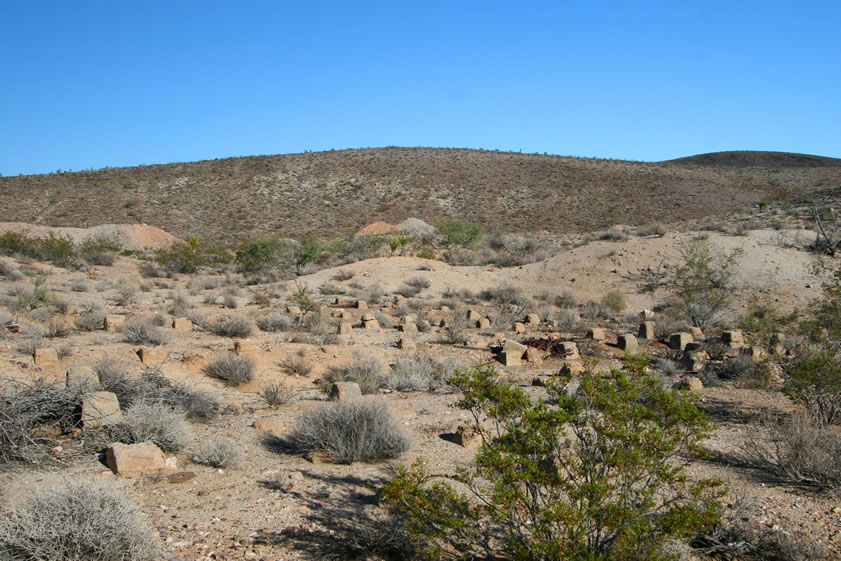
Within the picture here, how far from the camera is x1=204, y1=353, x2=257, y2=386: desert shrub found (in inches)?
382

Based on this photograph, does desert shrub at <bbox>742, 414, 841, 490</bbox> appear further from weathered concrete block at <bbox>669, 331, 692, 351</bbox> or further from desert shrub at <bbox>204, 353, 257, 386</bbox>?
desert shrub at <bbox>204, 353, 257, 386</bbox>

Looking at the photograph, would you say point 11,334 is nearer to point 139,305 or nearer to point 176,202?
point 139,305

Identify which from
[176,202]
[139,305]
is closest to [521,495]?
[139,305]

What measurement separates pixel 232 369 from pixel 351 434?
3914 millimetres

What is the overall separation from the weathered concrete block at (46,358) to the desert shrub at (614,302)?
44.4ft

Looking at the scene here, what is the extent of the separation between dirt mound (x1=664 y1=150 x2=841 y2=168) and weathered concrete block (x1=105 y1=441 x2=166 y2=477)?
277 ft

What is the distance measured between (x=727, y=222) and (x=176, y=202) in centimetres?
4068

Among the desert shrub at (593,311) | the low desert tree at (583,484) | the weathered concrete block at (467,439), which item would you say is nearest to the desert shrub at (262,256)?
the desert shrub at (593,311)

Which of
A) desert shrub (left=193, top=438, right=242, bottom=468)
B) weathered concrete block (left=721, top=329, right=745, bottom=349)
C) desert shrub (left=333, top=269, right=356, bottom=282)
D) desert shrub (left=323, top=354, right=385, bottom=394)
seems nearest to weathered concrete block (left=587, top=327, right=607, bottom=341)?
weathered concrete block (left=721, top=329, right=745, bottom=349)

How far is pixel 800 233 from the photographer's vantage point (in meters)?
22.2

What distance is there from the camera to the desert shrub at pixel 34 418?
579 cm

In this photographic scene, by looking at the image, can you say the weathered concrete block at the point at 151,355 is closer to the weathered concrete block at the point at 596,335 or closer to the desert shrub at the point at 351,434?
the desert shrub at the point at 351,434

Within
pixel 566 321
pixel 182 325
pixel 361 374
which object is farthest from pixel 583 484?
pixel 566 321

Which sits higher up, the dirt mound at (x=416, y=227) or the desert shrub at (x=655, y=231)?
the dirt mound at (x=416, y=227)
